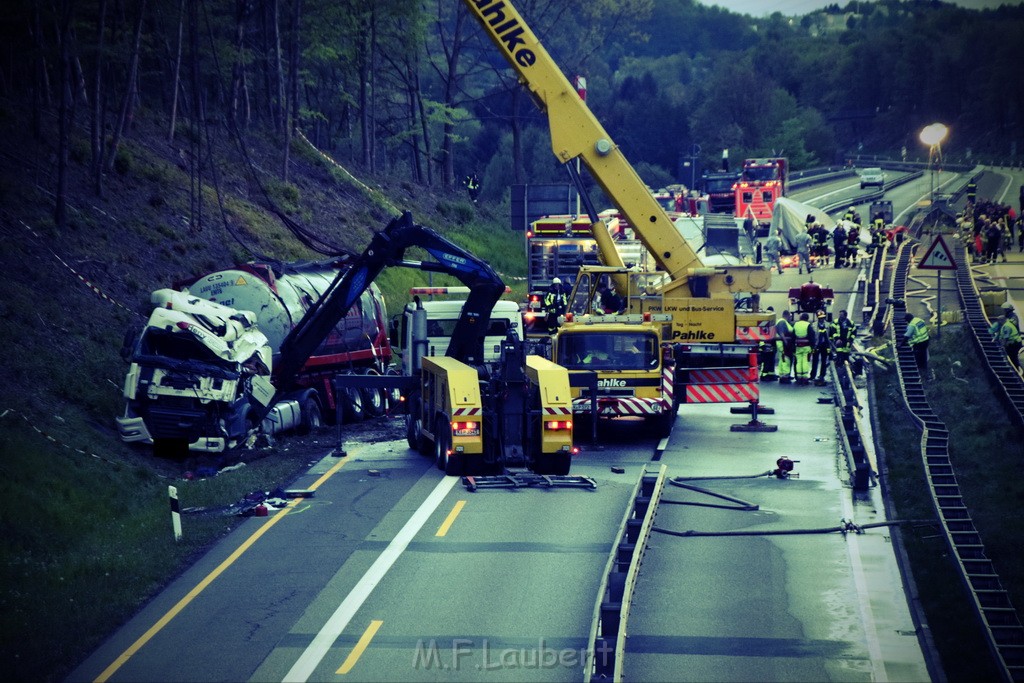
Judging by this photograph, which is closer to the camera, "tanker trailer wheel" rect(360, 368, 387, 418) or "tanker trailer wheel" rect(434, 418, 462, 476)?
"tanker trailer wheel" rect(434, 418, 462, 476)

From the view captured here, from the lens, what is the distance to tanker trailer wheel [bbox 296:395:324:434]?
29.0 m

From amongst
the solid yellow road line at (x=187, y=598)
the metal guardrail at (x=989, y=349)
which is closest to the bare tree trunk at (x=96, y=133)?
the solid yellow road line at (x=187, y=598)

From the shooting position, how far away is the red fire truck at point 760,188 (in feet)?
234

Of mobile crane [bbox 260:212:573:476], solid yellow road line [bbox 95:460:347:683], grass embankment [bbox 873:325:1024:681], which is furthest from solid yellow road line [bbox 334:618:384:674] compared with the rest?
mobile crane [bbox 260:212:573:476]

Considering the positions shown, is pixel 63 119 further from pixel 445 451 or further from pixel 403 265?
pixel 445 451

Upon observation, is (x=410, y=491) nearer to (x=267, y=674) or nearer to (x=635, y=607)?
(x=635, y=607)

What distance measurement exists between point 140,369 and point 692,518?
9968 mm

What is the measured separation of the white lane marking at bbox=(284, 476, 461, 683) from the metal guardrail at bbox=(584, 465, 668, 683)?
2.75 metres

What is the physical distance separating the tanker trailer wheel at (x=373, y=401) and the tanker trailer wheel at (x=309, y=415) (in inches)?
91.6

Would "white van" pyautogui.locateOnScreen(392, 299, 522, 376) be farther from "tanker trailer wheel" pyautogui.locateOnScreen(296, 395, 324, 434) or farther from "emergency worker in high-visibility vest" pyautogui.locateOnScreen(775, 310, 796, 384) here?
"emergency worker in high-visibility vest" pyautogui.locateOnScreen(775, 310, 796, 384)

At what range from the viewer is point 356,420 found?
31.1 m

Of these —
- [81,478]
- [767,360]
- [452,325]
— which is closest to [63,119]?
[452,325]

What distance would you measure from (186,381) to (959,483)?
13.1 metres

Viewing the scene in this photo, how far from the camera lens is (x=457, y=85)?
86000mm
